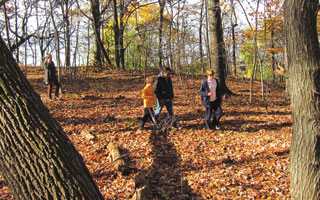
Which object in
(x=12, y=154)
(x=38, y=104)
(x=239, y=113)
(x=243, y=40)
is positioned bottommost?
(x=239, y=113)

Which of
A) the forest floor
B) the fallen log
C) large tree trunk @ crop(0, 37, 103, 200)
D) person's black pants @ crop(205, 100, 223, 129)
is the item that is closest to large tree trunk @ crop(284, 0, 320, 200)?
the forest floor

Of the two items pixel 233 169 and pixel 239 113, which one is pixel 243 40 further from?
pixel 233 169

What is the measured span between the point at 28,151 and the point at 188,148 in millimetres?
4462

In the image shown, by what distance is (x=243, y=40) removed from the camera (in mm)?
13625

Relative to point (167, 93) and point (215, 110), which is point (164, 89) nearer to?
point (167, 93)

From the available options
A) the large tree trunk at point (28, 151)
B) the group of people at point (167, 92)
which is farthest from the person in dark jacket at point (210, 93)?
the large tree trunk at point (28, 151)

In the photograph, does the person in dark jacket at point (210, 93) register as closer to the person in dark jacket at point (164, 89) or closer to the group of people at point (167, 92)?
the group of people at point (167, 92)

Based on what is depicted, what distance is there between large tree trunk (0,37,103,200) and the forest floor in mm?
2308

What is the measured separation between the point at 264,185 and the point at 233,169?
71cm

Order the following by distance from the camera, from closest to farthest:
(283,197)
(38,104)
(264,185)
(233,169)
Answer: (38,104) → (283,197) → (264,185) → (233,169)

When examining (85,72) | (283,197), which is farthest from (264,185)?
(85,72)

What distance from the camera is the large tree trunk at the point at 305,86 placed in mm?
2930

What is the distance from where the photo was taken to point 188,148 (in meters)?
5.84

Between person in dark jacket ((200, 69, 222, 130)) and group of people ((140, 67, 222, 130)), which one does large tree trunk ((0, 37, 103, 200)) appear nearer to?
group of people ((140, 67, 222, 130))
